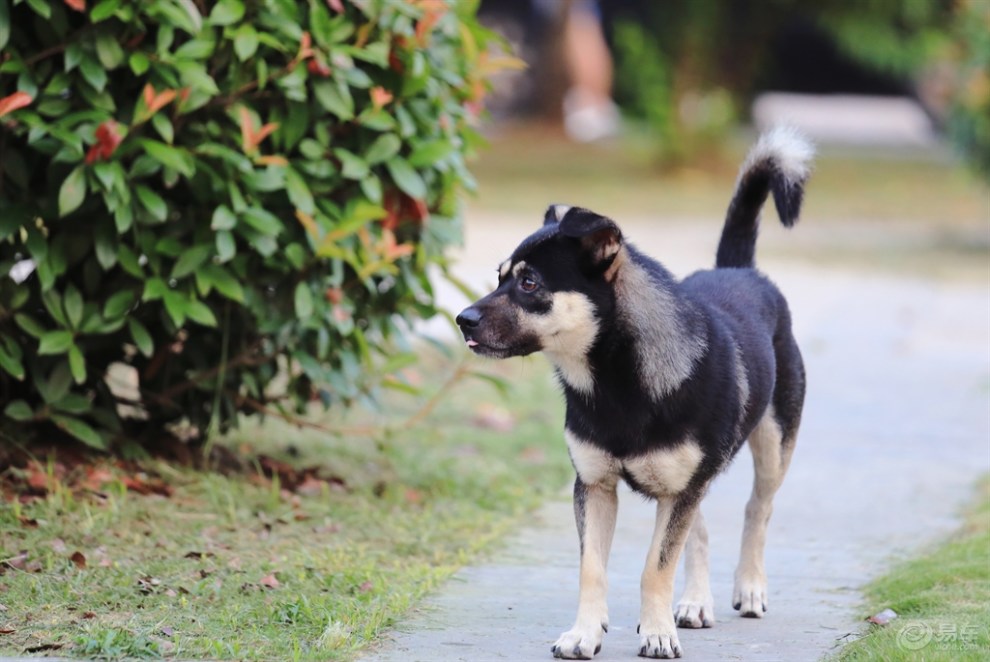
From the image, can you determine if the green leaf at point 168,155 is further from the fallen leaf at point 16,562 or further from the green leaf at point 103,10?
the fallen leaf at point 16,562

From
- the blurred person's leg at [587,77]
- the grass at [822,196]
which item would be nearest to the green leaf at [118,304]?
the grass at [822,196]

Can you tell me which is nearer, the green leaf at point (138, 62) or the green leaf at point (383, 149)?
the green leaf at point (138, 62)

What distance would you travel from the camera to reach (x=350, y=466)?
7582 mm

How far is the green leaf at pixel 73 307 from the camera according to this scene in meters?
6.15

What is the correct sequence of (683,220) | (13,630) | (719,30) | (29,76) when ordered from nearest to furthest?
(13,630) < (29,76) < (683,220) < (719,30)

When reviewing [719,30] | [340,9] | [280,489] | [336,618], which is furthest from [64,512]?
[719,30]

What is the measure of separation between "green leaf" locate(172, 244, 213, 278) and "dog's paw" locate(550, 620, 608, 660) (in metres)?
2.30

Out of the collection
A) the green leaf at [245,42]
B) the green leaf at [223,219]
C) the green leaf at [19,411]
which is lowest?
the green leaf at [19,411]

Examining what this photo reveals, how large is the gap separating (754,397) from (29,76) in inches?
120

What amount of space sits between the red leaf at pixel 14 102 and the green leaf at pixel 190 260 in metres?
0.87

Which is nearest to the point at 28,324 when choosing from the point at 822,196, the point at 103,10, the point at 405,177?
the point at 103,10

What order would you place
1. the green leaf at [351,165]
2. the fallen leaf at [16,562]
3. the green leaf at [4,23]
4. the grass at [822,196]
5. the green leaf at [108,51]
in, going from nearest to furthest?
the fallen leaf at [16,562] < the green leaf at [4,23] < the green leaf at [108,51] < the green leaf at [351,165] < the grass at [822,196]

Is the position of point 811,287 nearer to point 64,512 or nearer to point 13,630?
point 64,512

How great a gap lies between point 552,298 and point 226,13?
81.7 inches
